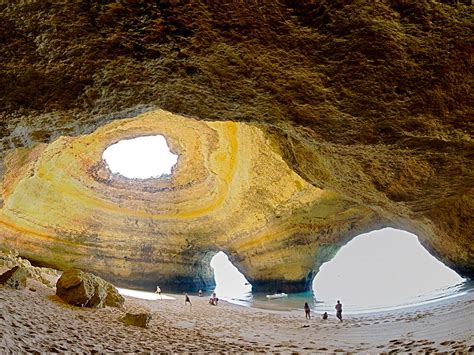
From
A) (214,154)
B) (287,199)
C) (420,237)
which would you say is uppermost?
(214,154)

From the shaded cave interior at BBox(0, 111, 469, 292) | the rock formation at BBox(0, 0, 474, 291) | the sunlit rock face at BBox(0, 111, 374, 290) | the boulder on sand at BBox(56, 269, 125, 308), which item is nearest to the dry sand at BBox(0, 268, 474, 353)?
the boulder on sand at BBox(56, 269, 125, 308)

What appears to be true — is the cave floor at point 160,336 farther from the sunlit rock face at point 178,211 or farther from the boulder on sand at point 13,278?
the sunlit rock face at point 178,211

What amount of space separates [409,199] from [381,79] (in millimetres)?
4730

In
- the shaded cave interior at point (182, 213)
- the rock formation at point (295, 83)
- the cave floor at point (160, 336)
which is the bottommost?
the cave floor at point (160, 336)

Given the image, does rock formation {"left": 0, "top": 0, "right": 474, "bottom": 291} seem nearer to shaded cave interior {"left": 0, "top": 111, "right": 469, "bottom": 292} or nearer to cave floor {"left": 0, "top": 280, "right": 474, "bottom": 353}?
cave floor {"left": 0, "top": 280, "right": 474, "bottom": 353}

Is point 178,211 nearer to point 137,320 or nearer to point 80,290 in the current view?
point 80,290

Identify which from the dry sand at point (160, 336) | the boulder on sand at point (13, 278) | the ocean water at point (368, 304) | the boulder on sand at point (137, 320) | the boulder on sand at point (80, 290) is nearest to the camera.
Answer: the dry sand at point (160, 336)

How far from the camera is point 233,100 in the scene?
5.25 m

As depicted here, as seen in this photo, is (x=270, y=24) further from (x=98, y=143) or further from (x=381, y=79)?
(x=98, y=143)

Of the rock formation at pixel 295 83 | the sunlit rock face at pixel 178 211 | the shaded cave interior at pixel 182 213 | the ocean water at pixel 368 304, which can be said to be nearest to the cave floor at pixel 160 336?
the rock formation at pixel 295 83

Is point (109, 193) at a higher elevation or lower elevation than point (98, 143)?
lower

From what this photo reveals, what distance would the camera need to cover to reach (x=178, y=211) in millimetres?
20125

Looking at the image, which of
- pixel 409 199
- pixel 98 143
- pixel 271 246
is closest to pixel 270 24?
pixel 409 199

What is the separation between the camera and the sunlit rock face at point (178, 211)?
617 inches
